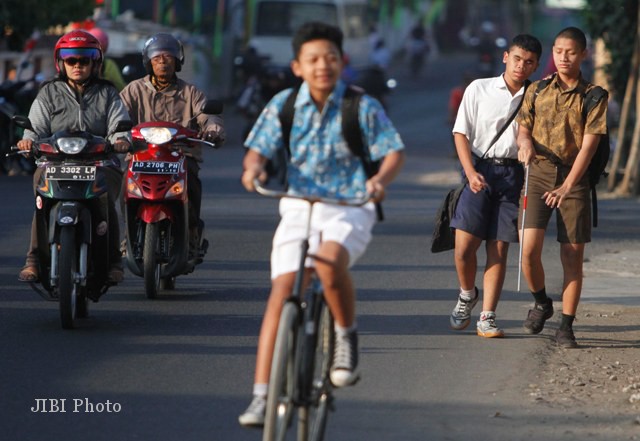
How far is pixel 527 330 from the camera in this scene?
9.38 m

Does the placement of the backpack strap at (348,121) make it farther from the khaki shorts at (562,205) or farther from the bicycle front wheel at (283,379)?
the khaki shorts at (562,205)

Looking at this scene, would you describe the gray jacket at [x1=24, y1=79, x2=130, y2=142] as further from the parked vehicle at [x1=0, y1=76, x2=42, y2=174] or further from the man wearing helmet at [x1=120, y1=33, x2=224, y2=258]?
the parked vehicle at [x1=0, y1=76, x2=42, y2=174]

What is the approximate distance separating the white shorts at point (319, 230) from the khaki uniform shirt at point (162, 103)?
4366mm

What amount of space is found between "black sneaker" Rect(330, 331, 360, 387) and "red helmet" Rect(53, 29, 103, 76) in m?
3.89

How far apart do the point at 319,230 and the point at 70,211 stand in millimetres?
3211

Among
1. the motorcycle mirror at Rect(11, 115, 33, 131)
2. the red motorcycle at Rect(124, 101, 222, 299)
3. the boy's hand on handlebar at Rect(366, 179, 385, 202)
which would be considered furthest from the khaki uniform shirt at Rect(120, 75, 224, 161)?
the boy's hand on handlebar at Rect(366, 179, 385, 202)

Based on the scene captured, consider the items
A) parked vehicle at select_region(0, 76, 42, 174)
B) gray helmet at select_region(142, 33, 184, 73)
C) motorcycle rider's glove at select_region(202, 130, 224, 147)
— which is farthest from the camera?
parked vehicle at select_region(0, 76, 42, 174)

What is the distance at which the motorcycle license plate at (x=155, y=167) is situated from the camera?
32.9 ft

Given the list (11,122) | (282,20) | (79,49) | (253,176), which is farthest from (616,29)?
(282,20)

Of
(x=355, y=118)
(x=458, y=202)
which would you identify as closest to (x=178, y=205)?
(x=458, y=202)

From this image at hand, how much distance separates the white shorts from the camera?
19.9 ft

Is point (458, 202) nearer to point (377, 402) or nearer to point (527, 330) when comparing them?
point (527, 330)

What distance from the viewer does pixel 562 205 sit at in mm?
8789

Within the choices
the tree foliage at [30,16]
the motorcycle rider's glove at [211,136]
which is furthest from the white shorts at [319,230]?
the tree foliage at [30,16]
